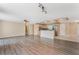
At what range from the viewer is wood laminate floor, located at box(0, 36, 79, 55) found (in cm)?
193

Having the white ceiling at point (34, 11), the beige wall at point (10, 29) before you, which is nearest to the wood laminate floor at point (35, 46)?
the beige wall at point (10, 29)

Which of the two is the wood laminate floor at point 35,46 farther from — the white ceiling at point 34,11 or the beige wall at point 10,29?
the white ceiling at point 34,11

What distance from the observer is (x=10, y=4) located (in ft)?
6.31

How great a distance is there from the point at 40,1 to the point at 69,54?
1.09m

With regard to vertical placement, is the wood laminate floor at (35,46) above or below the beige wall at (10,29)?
below

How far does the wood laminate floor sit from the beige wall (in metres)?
0.09

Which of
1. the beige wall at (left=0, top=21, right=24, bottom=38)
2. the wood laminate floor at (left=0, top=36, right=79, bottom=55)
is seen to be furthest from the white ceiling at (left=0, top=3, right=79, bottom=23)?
the wood laminate floor at (left=0, top=36, right=79, bottom=55)

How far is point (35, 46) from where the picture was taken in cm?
199

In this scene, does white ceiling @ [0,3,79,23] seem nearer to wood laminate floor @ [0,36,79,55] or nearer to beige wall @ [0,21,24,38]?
beige wall @ [0,21,24,38]

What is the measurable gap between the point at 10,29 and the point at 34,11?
1.85ft

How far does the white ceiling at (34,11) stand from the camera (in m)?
1.92

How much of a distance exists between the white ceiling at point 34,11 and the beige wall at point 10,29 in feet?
0.30

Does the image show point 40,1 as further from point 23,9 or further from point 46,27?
point 46,27
